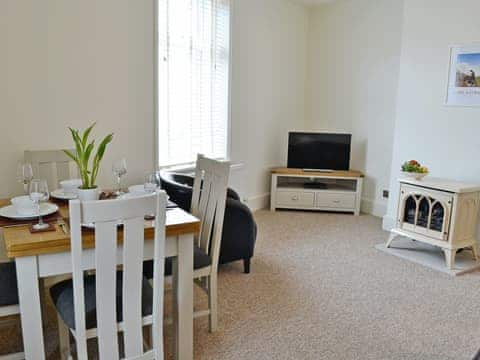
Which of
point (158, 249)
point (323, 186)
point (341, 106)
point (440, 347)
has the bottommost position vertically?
point (440, 347)

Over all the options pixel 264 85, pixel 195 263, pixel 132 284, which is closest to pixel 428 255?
pixel 195 263

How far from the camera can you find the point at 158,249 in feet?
5.84

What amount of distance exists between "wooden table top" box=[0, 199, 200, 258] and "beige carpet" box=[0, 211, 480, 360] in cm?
83

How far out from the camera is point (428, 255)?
13.0 ft

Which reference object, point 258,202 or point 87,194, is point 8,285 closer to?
point 87,194

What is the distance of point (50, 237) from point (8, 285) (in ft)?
1.41

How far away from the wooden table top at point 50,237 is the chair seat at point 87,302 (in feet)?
0.90

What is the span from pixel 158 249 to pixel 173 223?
0.27 meters

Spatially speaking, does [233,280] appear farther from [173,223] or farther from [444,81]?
[444,81]

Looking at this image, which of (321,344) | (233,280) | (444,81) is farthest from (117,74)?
(444,81)

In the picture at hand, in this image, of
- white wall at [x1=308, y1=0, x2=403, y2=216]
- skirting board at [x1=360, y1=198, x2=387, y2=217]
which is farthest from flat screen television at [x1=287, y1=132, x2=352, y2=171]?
skirting board at [x1=360, y1=198, x2=387, y2=217]

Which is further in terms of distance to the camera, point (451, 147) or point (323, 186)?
point (323, 186)

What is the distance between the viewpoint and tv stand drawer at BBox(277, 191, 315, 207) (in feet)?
17.6

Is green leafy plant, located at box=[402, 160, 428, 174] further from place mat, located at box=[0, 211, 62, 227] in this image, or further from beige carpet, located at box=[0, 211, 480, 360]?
place mat, located at box=[0, 211, 62, 227]
